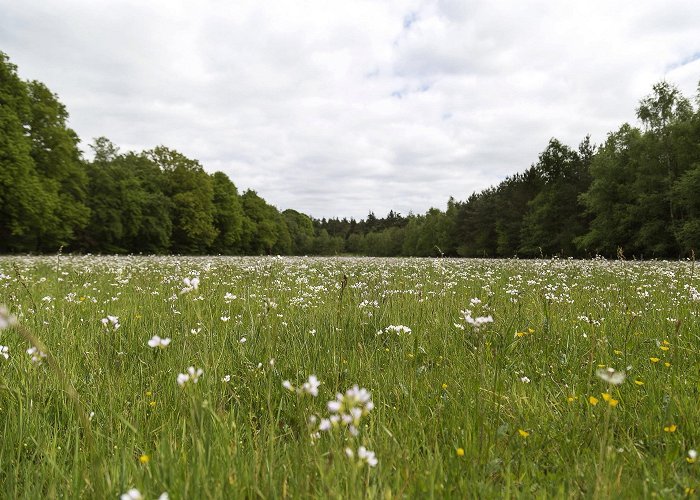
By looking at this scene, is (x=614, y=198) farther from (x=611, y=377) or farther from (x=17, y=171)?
(x=17, y=171)

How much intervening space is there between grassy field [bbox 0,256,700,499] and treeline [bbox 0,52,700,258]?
37.9ft

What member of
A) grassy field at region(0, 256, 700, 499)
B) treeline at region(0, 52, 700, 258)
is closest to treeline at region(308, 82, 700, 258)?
treeline at region(0, 52, 700, 258)

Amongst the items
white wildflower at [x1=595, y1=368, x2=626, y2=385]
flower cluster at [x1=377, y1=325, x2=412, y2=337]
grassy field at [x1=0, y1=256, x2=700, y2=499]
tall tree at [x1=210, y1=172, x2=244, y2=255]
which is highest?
tall tree at [x1=210, y1=172, x2=244, y2=255]

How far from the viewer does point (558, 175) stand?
6116cm

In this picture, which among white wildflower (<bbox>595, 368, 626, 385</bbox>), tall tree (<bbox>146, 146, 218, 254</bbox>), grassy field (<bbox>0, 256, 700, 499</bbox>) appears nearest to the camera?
white wildflower (<bbox>595, 368, 626, 385</bbox>)

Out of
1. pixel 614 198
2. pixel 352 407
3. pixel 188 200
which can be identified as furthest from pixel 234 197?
pixel 352 407

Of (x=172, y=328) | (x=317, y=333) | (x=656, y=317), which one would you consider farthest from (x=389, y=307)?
(x=656, y=317)

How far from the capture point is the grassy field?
1810mm

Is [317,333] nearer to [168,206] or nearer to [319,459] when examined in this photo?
[319,459]

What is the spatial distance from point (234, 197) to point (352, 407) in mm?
71269

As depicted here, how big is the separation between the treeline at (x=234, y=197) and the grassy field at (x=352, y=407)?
11.6m

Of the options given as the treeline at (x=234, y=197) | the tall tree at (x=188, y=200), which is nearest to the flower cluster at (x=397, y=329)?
the treeline at (x=234, y=197)

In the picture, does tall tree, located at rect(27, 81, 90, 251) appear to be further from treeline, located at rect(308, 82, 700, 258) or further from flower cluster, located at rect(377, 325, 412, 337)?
flower cluster, located at rect(377, 325, 412, 337)

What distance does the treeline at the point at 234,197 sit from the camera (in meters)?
30.8
